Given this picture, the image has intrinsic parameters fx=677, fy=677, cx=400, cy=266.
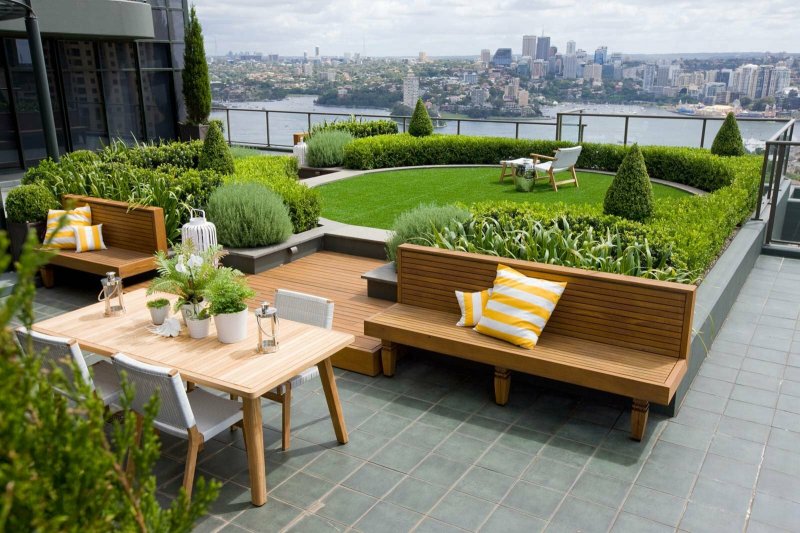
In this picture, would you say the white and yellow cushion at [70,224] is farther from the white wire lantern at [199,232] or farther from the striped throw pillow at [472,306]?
the striped throw pillow at [472,306]

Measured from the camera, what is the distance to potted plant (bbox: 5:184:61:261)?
7.72m

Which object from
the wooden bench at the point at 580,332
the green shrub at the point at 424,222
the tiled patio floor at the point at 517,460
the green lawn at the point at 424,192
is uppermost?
the green shrub at the point at 424,222

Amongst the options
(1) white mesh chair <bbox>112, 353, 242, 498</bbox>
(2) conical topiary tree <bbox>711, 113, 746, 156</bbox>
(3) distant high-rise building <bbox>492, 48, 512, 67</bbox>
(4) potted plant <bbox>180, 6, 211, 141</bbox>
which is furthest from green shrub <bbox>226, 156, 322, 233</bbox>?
(3) distant high-rise building <bbox>492, 48, 512, 67</bbox>

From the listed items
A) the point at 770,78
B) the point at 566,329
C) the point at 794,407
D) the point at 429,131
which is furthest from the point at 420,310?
the point at 770,78

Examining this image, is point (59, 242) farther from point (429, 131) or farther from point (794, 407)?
point (429, 131)

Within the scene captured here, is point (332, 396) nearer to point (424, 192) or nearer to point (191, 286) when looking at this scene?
point (191, 286)

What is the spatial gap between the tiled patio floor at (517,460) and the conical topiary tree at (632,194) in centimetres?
189

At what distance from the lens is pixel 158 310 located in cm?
438

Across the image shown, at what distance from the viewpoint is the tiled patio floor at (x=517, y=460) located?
3740 millimetres

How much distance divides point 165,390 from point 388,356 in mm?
2191

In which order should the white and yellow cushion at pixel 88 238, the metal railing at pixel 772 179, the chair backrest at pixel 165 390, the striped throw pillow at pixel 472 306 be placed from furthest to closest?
the metal railing at pixel 772 179 → the white and yellow cushion at pixel 88 238 → the striped throw pillow at pixel 472 306 → the chair backrest at pixel 165 390

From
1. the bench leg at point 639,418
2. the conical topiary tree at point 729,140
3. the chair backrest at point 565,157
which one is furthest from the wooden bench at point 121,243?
the conical topiary tree at point 729,140

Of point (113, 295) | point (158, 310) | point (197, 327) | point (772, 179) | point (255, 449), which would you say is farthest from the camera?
point (772, 179)

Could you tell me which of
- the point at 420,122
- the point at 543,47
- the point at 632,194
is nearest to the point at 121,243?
the point at 632,194
